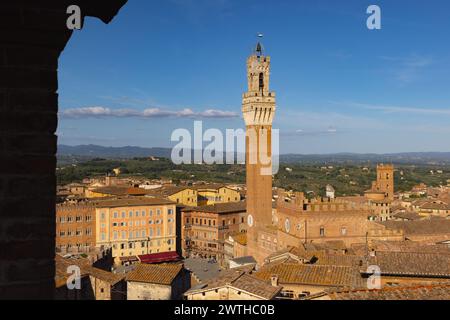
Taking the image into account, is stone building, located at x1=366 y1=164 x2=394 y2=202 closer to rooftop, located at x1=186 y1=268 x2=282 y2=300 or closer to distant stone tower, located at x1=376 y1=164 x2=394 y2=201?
distant stone tower, located at x1=376 y1=164 x2=394 y2=201

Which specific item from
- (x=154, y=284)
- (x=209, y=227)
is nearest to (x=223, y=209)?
(x=209, y=227)

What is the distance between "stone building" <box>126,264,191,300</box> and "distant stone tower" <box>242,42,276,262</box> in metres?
15.8

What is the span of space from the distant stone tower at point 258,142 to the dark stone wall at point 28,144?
3335 cm

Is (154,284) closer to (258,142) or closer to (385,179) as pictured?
(258,142)

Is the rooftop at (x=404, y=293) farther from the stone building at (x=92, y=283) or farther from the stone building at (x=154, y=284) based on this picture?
the stone building at (x=154, y=284)

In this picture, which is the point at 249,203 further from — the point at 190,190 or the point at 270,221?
the point at 190,190

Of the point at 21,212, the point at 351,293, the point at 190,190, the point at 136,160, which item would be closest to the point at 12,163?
the point at 21,212

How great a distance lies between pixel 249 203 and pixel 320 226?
7.45 m

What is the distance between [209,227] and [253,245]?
14166mm

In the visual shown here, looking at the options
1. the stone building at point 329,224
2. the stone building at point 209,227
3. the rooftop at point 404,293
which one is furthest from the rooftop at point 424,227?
the rooftop at point 404,293

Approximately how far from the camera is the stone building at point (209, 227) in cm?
4903

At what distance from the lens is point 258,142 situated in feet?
122

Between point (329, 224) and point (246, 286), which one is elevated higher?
point (246, 286)

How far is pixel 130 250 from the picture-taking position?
150 feet
